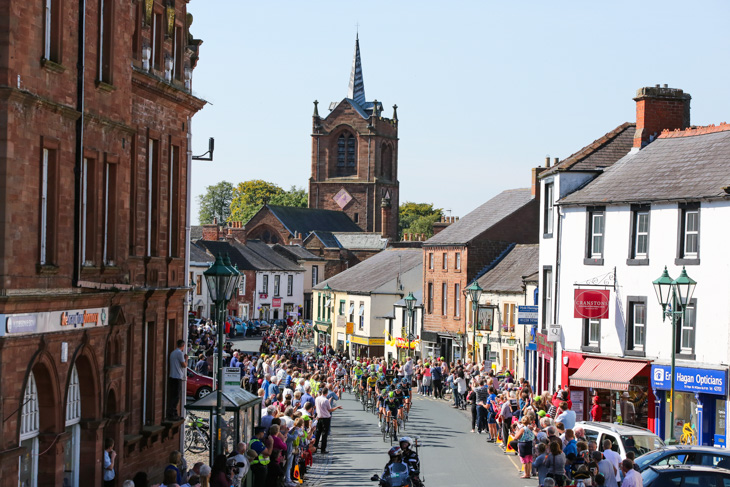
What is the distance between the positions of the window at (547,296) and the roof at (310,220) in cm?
8276

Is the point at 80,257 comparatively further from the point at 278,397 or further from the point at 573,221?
the point at 573,221

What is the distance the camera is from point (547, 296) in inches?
1575

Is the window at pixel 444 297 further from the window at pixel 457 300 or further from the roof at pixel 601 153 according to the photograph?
the roof at pixel 601 153

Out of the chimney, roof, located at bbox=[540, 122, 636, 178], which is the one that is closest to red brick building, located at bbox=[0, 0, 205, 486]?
roof, located at bbox=[540, 122, 636, 178]

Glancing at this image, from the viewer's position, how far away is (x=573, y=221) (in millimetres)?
36656

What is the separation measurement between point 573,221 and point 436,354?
2838 centimetres

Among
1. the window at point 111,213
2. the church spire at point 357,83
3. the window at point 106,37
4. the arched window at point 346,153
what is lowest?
the window at point 111,213

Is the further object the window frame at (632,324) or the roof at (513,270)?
the roof at (513,270)

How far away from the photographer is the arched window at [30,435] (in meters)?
16.1

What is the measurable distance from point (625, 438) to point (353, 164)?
370 feet

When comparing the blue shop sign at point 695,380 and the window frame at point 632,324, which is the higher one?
the window frame at point 632,324

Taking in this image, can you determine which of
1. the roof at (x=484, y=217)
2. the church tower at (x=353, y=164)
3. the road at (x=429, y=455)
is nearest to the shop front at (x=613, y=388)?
the road at (x=429, y=455)

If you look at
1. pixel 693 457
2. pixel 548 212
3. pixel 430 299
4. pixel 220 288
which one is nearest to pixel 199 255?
pixel 430 299

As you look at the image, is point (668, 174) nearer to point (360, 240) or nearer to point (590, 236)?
point (590, 236)
